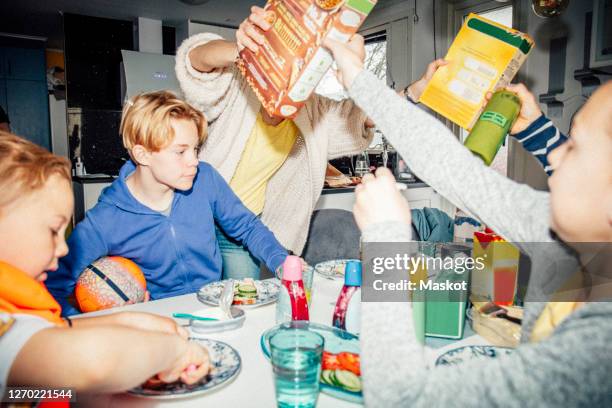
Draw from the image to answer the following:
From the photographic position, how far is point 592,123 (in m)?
0.54

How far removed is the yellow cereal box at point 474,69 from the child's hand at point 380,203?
46 cm

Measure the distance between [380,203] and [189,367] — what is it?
1.34 ft

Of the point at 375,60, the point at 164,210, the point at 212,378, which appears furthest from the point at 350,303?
the point at 375,60

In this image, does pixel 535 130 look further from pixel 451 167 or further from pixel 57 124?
pixel 57 124

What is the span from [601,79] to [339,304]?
Answer: 2.50 m

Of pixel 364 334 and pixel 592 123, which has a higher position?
pixel 592 123

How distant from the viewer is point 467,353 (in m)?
0.78

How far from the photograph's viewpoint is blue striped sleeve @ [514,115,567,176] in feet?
3.71

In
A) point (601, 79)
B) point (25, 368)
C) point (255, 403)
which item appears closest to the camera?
point (25, 368)

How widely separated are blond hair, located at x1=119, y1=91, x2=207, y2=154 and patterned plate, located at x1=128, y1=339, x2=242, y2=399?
77cm

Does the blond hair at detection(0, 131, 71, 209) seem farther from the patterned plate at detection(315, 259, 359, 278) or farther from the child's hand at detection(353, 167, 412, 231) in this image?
the patterned plate at detection(315, 259, 359, 278)

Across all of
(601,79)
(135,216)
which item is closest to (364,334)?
(135,216)

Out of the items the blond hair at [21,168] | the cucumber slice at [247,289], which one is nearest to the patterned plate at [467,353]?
the cucumber slice at [247,289]

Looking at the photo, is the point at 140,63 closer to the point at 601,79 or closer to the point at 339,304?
the point at 601,79
